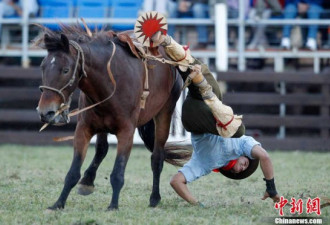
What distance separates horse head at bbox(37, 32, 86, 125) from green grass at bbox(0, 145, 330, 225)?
0.86m

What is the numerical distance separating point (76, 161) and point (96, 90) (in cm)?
67

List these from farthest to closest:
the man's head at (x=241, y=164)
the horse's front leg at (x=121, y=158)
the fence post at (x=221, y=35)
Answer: the fence post at (x=221, y=35) < the man's head at (x=241, y=164) < the horse's front leg at (x=121, y=158)

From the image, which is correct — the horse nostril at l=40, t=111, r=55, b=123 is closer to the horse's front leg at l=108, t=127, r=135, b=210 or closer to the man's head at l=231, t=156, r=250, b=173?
the horse's front leg at l=108, t=127, r=135, b=210

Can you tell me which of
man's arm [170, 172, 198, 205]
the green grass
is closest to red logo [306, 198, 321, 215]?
the green grass

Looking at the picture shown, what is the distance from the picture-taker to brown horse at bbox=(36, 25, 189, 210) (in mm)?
6637

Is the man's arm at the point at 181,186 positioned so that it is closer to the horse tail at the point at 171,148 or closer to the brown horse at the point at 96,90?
the brown horse at the point at 96,90

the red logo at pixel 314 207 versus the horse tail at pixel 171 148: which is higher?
the horse tail at pixel 171 148

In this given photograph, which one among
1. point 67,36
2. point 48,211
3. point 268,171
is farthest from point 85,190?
point 268,171

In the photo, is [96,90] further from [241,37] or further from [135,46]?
[241,37]

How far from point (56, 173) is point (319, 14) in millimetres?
7299

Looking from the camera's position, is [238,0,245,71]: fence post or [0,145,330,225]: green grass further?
[238,0,245,71]: fence post

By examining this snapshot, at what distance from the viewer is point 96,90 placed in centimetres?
711

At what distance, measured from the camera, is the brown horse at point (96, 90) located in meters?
6.64

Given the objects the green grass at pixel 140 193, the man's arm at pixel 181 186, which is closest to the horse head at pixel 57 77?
the green grass at pixel 140 193
